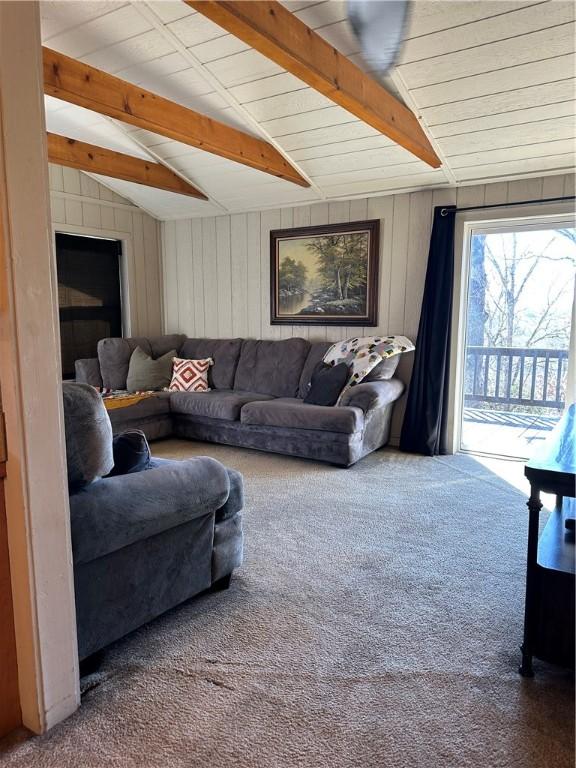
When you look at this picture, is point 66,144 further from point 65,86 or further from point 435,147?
point 435,147

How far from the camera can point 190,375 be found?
207 inches

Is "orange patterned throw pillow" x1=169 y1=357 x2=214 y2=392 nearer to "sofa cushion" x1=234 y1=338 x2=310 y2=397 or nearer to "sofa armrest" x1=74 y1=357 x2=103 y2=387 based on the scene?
"sofa cushion" x1=234 y1=338 x2=310 y2=397

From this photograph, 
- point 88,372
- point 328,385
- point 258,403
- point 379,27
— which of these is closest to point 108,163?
point 88,372

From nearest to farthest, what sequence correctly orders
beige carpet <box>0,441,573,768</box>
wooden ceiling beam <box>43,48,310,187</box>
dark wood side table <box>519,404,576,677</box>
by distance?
beige carpet <box>0,441,573,768</box> < dark wood side table <box>519,404,576,677</box> < wooden ceiling beam <box>43,48,310,187</box>

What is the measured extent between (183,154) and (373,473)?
319cm

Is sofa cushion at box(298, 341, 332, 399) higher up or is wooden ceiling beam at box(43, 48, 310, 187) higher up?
wooden ceiling beam at box(43, 48, 310, 187)

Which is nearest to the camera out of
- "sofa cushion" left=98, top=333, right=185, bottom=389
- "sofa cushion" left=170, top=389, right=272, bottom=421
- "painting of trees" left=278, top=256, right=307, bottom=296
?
"sofa cushion" left=170, top=389, right=272, bottom=421

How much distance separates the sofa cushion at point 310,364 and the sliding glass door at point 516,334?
1.25 meters

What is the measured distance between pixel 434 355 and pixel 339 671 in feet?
9.99

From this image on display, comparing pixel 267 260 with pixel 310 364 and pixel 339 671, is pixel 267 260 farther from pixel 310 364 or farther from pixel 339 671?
pixel 339 671

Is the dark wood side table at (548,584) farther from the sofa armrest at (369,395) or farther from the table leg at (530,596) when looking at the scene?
the sofa armrest at (369,395)

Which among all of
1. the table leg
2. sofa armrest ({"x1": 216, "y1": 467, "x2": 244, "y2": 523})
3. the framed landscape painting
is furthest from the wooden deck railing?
sofa armrest ({"x1": 216, "y1": 467, "x2": 244, "y2": 523})

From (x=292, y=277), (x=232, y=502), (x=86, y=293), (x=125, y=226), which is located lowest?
(x=232, y=502)

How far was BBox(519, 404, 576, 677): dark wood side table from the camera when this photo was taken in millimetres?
1656
